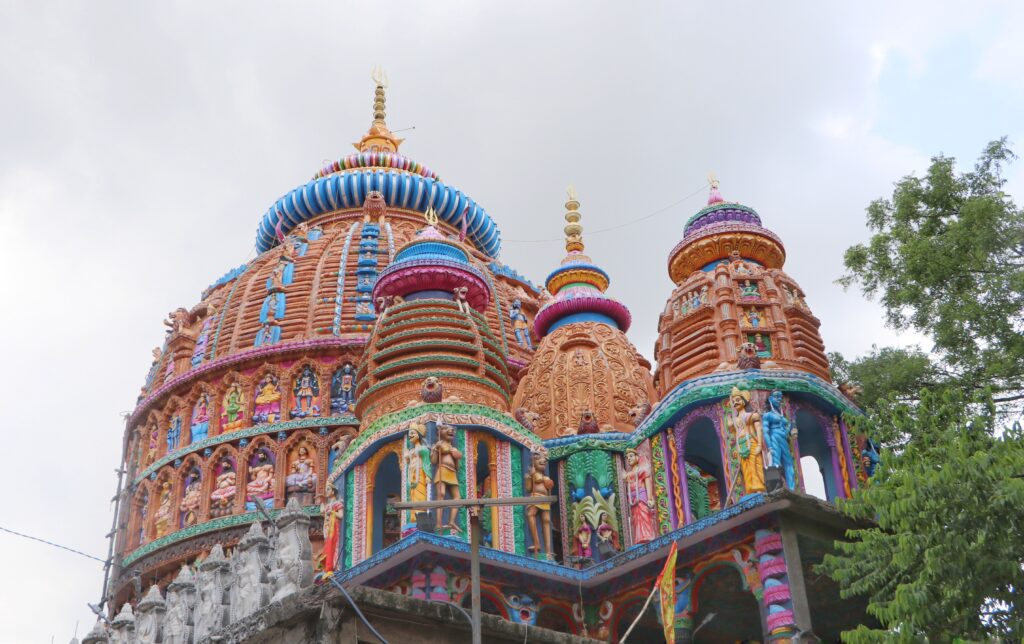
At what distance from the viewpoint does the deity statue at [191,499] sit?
28.3 metres

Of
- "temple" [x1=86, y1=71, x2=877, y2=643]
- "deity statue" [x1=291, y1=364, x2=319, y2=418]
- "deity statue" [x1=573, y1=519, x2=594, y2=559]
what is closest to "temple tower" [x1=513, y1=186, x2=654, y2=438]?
"temple" [x1=86, y1=71, x2=877, y2=643]

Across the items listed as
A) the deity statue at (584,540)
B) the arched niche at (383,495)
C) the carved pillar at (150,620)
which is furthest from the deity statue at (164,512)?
the carved pillar at (150,620)

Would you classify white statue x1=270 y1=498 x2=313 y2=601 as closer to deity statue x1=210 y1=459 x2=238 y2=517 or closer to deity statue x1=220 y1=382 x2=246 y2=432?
deity statue x1=210 y1=459 x2=238 y2=517

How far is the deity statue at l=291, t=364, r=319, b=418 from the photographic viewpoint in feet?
95.5

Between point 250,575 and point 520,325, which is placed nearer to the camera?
point 250,575

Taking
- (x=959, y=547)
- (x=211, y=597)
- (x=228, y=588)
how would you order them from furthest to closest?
(x=228, y=588), (x=211, y=597), (x=959, y=547)

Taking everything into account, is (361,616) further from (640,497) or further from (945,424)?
(640,497)

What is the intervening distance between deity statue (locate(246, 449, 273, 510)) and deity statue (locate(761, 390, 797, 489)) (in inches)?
501

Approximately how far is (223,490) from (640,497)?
1181 cm

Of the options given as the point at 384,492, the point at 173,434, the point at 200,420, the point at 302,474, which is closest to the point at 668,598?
the point at 384,492

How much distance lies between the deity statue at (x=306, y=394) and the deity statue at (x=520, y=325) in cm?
583

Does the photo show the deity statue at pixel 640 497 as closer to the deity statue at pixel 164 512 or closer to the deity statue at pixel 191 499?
the deity statue at pixel 191 499

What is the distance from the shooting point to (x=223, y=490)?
2833cm

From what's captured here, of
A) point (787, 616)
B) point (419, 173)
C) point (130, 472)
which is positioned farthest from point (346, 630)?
point (419, 173)
